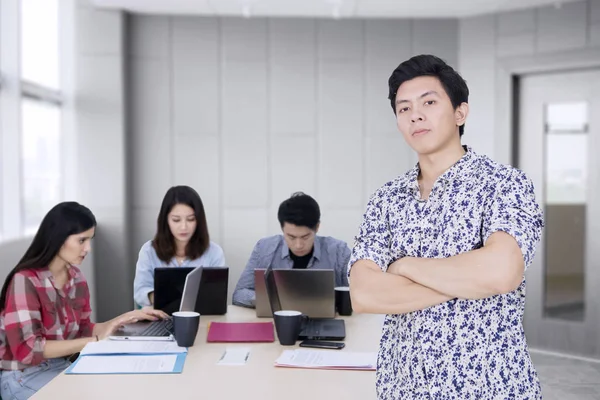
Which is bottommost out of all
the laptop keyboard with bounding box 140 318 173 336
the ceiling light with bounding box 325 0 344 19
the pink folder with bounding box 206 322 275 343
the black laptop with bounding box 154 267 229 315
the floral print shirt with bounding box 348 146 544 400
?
the pink folder with bounding box 206 322 275 343

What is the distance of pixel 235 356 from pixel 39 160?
10.9ft

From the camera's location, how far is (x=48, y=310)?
101 inches

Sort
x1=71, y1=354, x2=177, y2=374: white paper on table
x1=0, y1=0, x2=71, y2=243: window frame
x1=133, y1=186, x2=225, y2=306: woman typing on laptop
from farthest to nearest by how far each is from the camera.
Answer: x1=0, y1=0, x2=71, y2=243: window frame → x1=133, y1=186, x2=225, y2=306: woman typing on laptop → x1=71, y1=354, x2=177, y2=374: white paper on table

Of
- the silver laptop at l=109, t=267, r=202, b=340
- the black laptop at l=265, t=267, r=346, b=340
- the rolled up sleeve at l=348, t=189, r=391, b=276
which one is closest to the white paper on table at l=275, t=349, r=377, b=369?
the black laptop at l=265, t=267, r=346, b=340

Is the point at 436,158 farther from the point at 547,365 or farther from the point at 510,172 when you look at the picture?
the point at 547,365

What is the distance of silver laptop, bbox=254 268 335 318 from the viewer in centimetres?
271

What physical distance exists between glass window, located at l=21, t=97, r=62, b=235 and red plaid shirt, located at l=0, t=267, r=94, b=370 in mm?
1948

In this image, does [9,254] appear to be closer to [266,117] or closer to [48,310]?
[48,310]

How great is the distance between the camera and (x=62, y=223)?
2.61m

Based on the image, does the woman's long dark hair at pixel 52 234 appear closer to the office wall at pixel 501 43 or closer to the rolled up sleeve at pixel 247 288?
the rolled up sleeve at pixel 247 288

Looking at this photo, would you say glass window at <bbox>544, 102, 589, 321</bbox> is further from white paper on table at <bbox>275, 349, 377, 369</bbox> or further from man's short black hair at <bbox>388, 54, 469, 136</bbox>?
man's short black hair at <bbox>388, 54, 469, 136</bbox>

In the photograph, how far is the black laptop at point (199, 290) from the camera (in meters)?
2.76

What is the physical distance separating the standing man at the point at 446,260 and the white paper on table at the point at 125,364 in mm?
825

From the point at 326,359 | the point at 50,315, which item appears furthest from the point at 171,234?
the point at 326,359
